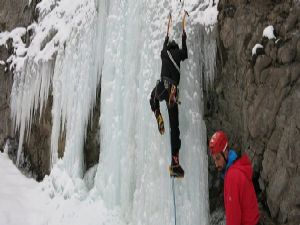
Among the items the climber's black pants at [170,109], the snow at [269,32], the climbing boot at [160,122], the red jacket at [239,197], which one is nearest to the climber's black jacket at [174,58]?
the climber's black pants at [170,109]

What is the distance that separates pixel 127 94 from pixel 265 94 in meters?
2.43

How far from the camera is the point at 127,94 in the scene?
7.26 meters

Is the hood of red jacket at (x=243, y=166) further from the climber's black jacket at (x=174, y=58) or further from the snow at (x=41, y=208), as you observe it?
the snow at (x=41, y=208)

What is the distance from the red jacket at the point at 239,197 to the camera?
4520mm

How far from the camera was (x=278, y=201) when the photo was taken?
520 centimetres

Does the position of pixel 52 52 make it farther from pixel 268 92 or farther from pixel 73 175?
pixel 268 92

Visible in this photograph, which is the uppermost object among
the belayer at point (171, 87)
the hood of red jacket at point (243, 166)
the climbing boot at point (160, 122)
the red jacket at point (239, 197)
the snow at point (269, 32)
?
the snow at point (269, 32)

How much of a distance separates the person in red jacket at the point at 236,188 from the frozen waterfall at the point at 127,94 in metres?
1.33

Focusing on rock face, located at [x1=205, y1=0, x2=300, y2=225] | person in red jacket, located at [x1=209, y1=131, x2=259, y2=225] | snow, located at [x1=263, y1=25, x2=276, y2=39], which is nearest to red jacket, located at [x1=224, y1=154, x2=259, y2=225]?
person in red jacket, located at [x1=209, y1=131, x2=259, y2=225]

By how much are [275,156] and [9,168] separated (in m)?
6.95

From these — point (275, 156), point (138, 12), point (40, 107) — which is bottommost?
point (275, 156)

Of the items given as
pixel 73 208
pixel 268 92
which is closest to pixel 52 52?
pixel 73 208

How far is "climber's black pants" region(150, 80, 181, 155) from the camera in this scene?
6012 mm

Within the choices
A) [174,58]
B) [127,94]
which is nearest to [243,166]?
[174,58]
